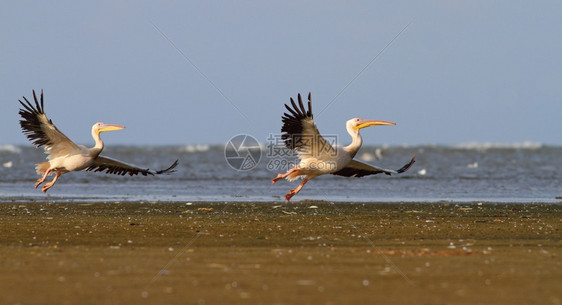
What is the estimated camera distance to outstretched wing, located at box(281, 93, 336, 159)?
1357 centimetres

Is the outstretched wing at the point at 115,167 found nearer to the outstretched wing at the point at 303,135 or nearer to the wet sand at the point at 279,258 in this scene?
the wet sand at the point at 279,258

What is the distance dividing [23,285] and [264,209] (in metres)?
10.4

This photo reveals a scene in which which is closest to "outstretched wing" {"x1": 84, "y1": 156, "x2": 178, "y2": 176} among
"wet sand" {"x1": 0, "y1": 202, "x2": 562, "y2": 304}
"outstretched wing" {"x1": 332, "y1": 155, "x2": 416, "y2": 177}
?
"wet sand" {"x1": 0, "y1": 202, "x2": 562, "y2": 304}

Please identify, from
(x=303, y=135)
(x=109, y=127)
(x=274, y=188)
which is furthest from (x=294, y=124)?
(x=274, y=188)

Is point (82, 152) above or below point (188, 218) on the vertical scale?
above

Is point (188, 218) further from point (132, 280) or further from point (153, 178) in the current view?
point (153, 178)

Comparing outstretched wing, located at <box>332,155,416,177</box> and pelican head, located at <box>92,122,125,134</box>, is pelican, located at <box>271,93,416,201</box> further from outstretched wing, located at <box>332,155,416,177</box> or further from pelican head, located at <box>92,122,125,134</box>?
pelican head, located at <box>92,122,125,134</box>

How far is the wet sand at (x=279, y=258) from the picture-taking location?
22.1ft

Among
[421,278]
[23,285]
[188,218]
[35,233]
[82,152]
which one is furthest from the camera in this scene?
[82,152]

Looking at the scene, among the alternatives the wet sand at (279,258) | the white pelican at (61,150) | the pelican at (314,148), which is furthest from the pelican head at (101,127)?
the pelican at (314,148)

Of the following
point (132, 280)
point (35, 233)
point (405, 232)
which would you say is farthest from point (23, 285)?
point (405, 232)

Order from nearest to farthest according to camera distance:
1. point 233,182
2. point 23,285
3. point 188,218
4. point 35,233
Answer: point 23,285 → point 35,233 → point 188,218 → point 233,182

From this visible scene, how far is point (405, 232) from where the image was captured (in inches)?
484

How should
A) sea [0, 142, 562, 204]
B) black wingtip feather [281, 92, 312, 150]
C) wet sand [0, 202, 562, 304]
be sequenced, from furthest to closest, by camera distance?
sea [0, 142, 562, 204], black wingtip feather [281, 92, 312, 150], wet sand [0, 202, 562, 304]
